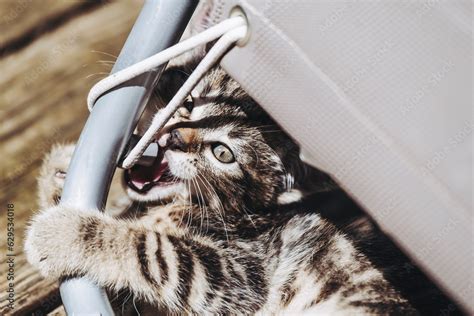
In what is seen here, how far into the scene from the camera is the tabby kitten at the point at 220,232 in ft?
3.63

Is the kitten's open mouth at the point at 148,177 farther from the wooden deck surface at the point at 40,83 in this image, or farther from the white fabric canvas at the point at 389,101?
the white fabric canvas at the point at 389,101

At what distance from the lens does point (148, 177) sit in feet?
4.39

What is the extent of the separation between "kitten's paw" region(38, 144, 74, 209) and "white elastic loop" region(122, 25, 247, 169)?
1.88ft

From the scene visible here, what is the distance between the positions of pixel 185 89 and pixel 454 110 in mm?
376

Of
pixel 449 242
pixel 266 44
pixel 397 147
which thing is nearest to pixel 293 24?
pixel 266 44

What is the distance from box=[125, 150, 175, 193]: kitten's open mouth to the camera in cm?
130

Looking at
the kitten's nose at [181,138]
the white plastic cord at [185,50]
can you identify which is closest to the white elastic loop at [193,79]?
the white plastic cord at [185,50]

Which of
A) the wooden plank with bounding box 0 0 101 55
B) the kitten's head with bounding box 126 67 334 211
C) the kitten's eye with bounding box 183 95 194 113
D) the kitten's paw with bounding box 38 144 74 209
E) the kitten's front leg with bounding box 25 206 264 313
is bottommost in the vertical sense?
the kitten's front leg with bounding box 25 206 264 313

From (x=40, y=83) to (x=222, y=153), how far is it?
1.82 feet

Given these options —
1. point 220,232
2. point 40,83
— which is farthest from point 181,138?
point 40,83

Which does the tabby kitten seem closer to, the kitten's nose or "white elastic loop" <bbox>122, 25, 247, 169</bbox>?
the kitten's nose

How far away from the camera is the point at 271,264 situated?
1.30 metres

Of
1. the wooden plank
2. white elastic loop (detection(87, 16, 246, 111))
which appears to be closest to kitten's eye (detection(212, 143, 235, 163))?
white elastic loop (detection(87, 16, 246, 111))

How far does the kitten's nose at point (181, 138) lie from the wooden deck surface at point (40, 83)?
38 cm
